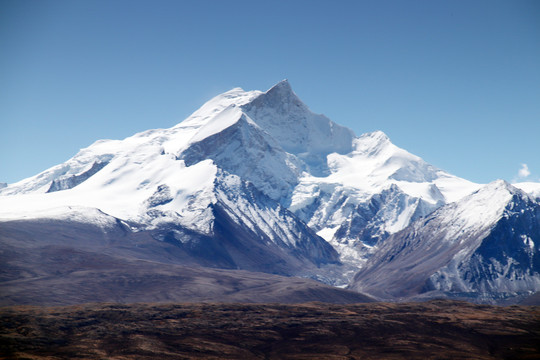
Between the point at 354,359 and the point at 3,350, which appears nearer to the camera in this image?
the point at 3,350

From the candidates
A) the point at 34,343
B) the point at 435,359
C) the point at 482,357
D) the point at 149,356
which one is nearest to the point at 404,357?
the point at 435,359

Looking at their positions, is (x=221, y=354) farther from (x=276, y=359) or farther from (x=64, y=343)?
(x=64, y=343)

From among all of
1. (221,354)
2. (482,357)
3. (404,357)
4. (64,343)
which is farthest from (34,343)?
(482,357)

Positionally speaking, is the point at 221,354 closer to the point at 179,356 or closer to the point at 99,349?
the point at 179,356

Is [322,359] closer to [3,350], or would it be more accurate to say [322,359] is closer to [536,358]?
[536,358]

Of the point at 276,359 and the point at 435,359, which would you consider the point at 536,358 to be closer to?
the point at 435,359

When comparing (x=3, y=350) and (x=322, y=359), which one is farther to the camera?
(x=322, y=359)

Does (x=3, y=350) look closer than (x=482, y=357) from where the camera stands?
Yes

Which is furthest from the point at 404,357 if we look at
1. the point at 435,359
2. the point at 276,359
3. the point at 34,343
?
the point at 34,343
